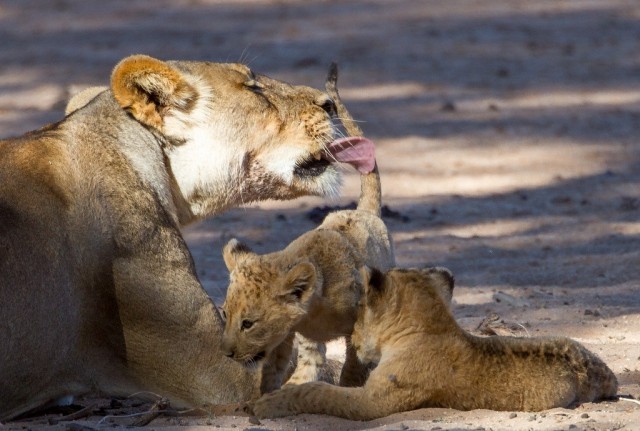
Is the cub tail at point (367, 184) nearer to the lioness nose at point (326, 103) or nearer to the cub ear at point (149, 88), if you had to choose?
the lioness nose at point (326, 103)

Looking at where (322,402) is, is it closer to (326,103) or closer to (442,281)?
(442,281)

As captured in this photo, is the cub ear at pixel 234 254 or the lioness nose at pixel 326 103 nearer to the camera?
the cub ear at pixel 234 254

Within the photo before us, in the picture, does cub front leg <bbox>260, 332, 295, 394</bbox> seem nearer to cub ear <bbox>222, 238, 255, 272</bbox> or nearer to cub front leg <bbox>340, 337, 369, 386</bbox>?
cub front leg <bbox>340, 337, 369, 386</bbox>

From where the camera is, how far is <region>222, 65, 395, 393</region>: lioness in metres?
4.66

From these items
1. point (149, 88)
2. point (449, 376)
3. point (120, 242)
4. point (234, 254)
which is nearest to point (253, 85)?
point (149, 88)

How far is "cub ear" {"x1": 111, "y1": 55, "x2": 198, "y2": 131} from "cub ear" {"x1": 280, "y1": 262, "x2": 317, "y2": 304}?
86cm

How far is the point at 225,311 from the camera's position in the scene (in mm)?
4711

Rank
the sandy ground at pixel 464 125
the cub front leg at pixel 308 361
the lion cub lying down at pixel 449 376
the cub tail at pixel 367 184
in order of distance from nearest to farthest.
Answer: the lion cub lying down at pixel 449 376
the cub front leg at pixel 308 361
the cub tail at pixel 367 184
the sandy ground at pixel 464 125

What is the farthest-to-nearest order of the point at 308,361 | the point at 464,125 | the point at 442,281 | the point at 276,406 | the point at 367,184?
1. the point at 464,125
2. the point at 367,184
3. the point at 308,361
4. the point at 442,281
5. the point at 276,406

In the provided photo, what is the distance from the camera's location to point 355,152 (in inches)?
225

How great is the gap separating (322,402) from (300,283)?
1.43 feet

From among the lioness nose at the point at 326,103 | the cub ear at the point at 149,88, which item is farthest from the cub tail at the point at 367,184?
the cub ear at the point at 149,88

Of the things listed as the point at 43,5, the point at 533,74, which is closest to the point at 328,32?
the point at 533,74

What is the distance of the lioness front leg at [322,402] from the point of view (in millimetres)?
4414
